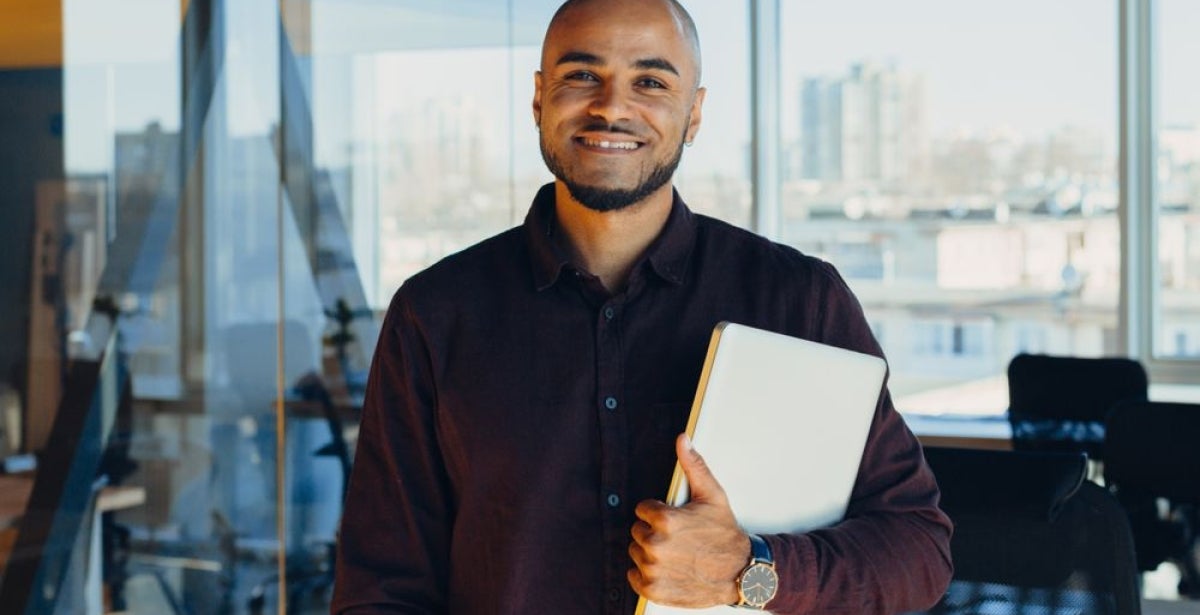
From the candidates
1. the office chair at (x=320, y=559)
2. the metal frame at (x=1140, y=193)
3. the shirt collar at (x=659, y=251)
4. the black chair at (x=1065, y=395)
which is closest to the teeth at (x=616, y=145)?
the shirt collar at (x=659, y=251)

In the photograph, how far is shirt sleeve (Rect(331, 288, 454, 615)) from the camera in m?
1.31

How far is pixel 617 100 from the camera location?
4.14 ft

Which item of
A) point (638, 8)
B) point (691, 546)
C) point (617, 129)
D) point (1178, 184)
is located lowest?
point (691, 546)

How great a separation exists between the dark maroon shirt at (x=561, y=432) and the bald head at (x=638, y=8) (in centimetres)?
15

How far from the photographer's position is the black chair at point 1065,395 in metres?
5.42

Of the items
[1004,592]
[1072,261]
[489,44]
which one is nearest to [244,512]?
[489,44]

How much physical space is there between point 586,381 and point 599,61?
284 mm

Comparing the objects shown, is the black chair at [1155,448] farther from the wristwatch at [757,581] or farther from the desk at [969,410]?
the wristwatch at [757,581]

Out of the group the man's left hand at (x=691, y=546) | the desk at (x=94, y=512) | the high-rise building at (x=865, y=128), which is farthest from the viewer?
the high-rise building at (x=865, y=128)

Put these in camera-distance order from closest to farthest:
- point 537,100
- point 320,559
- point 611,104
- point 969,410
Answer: point 611,104, point 537,100, point 320,559, point 969,410

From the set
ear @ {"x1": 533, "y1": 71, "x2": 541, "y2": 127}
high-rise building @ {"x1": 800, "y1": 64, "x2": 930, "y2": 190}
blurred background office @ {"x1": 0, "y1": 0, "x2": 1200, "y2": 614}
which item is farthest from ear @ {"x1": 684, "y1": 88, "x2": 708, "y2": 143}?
high-rise building @ {"x1": 800, "y1": 64, "x2": 930, "y2": 190}

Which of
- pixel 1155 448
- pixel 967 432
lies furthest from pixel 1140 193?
pixel 1155 448

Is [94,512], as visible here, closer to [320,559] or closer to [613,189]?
[320,559]

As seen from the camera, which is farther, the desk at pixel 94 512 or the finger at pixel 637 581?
the desk at pixel 94 512
